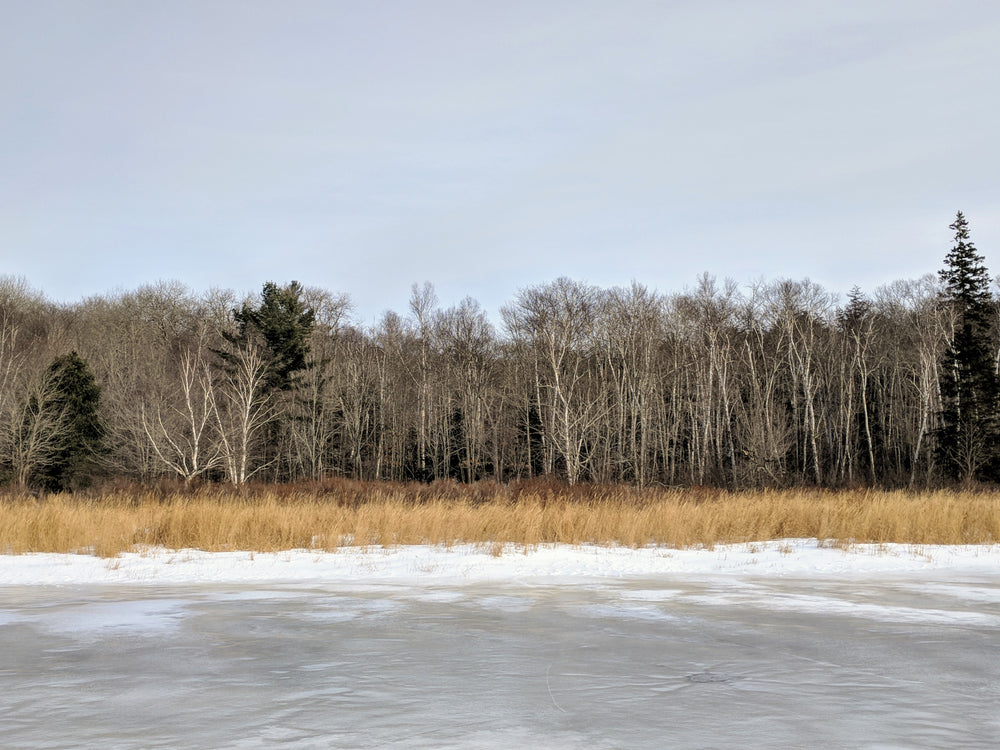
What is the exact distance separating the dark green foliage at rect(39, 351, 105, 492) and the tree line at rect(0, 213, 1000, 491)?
16cm

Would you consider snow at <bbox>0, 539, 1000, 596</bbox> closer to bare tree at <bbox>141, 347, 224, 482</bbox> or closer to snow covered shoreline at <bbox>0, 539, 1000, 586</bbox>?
snow covered shoreline at <bbox>0, 539, 1000, 586</bbox>

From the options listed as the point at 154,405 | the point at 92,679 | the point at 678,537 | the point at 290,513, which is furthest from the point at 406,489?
the point at 154,405

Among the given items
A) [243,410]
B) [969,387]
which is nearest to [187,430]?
[243,410]

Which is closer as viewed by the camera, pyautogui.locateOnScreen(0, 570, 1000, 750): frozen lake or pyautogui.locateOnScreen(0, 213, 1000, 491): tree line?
pyautogui.locateOnScreen(0, 570, 1000, 750): frozen lake

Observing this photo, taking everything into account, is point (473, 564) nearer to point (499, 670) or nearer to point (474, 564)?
point (474, 564)

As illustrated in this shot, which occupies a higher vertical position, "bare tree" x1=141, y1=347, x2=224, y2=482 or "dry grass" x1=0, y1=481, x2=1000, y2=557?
"bare tree" x1=141, y1=347, x2=224, y2=482

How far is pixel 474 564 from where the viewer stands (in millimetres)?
10930

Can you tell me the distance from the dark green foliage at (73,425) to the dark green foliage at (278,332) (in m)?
6.92

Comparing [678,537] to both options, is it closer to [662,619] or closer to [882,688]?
[662,619]

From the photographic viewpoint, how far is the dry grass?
41.6 ft

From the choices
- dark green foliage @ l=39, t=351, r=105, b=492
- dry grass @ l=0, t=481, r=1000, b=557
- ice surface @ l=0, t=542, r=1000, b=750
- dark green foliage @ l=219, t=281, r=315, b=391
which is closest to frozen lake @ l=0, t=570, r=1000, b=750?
ice surface @ l=0, t=542, r=1000, b=750

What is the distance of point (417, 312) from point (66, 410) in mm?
27134

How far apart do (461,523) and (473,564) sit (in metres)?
3.09

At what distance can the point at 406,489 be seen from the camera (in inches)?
802
